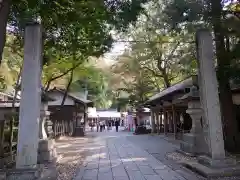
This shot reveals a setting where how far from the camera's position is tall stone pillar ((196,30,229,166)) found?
24.3ft

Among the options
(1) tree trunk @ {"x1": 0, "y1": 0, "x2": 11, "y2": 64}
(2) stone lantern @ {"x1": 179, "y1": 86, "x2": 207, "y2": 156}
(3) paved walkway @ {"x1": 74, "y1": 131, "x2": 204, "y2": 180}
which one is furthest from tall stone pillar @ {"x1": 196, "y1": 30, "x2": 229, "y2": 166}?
(1) tree trunk @ {"x1": 0, "y1": 0, "x2": 11, "y2": 64}

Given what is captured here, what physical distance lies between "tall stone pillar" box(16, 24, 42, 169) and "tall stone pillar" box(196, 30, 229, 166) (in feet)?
15.6

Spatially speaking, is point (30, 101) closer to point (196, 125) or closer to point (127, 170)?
point (127, 170)

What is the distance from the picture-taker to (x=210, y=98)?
7.57m

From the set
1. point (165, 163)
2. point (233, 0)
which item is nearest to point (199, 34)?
point (233, 0)

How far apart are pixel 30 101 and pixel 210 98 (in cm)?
510

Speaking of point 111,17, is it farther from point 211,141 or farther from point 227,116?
point 227,116

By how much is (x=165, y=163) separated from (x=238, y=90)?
26.6 feet

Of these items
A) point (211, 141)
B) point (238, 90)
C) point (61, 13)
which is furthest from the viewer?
point (238, 90)

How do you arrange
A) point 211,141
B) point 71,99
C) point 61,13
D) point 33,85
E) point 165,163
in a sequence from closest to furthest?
point 33,85, point 211,141, point 61,13, point 165,163, point 71,99

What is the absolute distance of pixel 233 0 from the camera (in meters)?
10.6

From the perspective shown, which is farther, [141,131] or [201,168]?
[141,131]

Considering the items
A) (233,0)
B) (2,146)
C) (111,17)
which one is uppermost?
(233,0)

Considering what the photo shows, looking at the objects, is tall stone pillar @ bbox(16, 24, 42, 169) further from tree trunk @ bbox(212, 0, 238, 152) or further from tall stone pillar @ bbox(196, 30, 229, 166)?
tree trunk @ bbox(212, 0, 238, 152)
